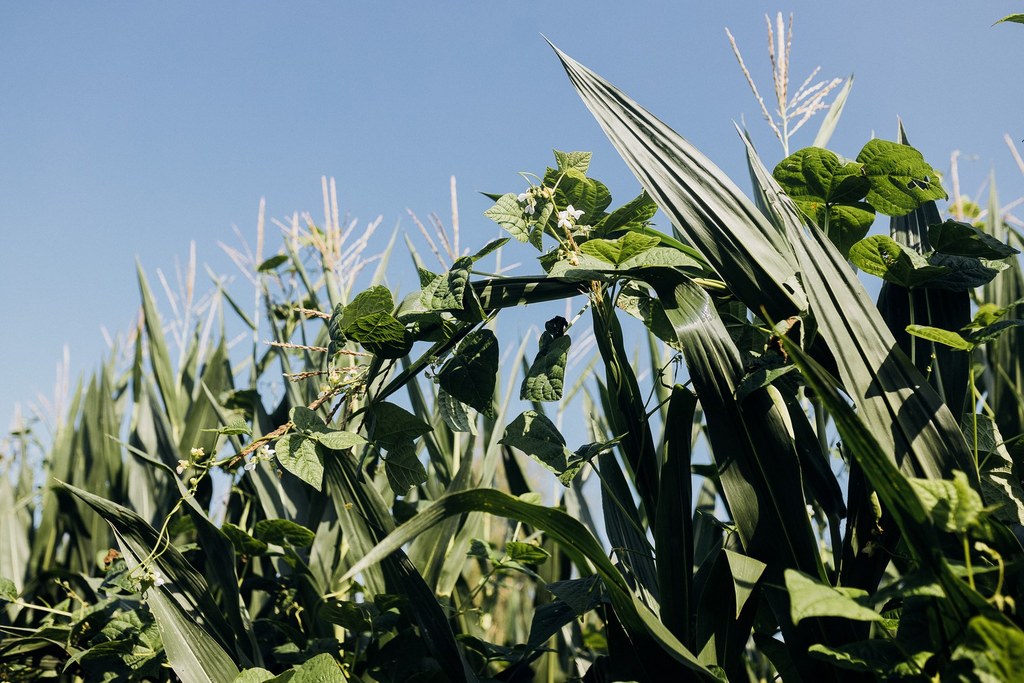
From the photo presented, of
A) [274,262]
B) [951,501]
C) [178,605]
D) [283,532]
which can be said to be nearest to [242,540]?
[283,532]

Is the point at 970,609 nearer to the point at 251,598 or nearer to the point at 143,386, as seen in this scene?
the point at 251,598

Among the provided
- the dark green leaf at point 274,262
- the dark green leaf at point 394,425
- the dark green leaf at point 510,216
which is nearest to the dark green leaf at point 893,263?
the dark green leaf at point 510,216

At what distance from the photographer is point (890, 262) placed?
623 mm

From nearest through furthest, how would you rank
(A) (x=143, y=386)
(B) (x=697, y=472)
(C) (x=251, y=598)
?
(B) (x=697, y=472)
(C) (x=251, y=598)
(A) (x=143, y=386)

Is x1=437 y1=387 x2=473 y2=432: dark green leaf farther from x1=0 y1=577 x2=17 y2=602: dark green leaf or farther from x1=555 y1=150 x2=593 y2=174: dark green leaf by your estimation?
x1=0 y1=577 x2=17 y2=602: dark green leaf

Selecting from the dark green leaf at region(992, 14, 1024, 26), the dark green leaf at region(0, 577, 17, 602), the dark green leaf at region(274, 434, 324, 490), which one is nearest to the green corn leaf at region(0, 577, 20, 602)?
the dark green leaf at region(0, 577, 17, 602)

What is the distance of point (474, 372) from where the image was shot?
Result: 0.67m

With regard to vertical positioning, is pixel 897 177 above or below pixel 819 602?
above

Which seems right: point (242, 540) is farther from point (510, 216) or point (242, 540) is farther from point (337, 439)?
point (510, 216)

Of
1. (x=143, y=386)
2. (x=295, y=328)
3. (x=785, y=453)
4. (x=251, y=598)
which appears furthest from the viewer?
(x=295, y=328)

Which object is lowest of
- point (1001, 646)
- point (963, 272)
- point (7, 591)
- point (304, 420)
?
point (7, 591)

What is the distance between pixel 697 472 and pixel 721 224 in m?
0.37

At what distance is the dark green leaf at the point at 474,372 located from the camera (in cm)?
67

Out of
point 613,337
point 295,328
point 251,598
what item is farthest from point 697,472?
point 295,328
